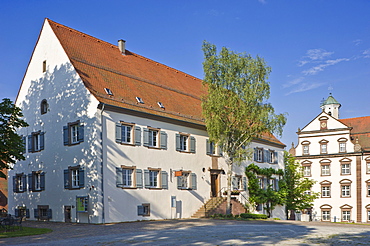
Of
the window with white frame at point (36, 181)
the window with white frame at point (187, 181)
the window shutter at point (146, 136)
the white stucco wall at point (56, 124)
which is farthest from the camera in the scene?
the window with white frame at point (187, 181)

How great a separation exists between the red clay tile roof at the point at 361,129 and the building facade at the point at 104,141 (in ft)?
90.8

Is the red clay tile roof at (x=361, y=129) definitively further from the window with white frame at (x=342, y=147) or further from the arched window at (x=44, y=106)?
the arched window at (x=44, y=106)

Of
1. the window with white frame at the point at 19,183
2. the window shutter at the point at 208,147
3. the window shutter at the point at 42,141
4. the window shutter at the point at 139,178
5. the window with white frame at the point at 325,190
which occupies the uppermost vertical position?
the window shutter at the point at 42,141

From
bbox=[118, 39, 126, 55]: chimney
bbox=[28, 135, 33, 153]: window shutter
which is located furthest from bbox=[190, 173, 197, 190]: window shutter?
bbox=[28, 135, 33, 153]: window shutter

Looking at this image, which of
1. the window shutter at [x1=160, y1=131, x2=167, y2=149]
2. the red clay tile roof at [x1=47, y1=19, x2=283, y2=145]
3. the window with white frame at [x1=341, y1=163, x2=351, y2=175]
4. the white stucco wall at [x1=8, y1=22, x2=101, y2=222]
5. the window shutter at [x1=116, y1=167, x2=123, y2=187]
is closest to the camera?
the white stucco wall at [x1=8, y1=22, x2=101, y2=222]

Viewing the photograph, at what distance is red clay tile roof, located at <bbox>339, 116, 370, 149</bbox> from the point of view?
181 feet

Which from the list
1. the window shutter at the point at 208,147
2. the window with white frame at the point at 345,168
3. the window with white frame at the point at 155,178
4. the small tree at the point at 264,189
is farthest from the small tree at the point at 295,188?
the window with white frame at the point at 155,178

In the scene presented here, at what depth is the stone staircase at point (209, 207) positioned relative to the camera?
32.1 meters

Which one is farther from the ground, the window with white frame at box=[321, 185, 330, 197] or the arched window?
the arched window

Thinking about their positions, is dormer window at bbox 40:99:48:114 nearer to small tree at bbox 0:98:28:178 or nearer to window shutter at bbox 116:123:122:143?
window shutter at bbox 116:123:122:143

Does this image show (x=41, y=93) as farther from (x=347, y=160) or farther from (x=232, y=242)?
(x=347, y=160)

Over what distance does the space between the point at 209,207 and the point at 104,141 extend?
A: 1085cm

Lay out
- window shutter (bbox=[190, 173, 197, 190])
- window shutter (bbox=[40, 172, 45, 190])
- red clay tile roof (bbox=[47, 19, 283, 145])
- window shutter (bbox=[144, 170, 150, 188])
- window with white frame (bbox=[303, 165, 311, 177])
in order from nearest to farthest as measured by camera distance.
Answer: red clay tile roof (bbox=[47, 19, 283, 145]), window shutter (bbox=[144, 170, 150, 188]), window shutter (bbox=[40, 172, 45, 190]), window shutter (bbox=[190, 173, 197, 190]), window with white frame (bbox=[303, 165, 311, 177])

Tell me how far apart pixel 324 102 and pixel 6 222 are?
181 feet
